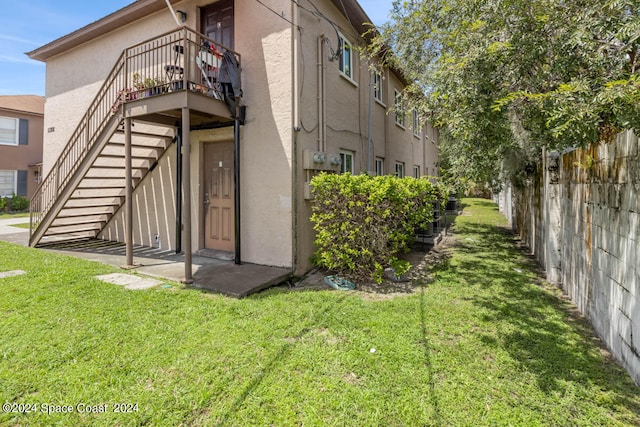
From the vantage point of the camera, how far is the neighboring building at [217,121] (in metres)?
6.20

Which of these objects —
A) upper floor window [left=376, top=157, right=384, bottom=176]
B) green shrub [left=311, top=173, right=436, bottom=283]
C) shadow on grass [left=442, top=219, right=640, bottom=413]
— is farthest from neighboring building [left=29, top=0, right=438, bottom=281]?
shadow on grass [left=442, top=219, right=640, bottom=413]

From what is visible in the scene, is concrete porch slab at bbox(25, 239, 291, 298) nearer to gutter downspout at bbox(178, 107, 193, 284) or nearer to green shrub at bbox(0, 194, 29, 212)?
gutter downspout at bbox(178, 107, 193, 284)

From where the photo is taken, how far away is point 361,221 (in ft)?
18.8

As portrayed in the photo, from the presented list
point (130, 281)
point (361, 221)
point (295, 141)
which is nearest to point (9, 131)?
point (130, 281)

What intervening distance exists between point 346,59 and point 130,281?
744 cm

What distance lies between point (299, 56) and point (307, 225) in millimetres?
3335

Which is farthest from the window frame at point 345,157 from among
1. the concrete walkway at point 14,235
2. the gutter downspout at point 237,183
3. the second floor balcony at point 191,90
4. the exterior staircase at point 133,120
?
the concrete walkway at point 14,235

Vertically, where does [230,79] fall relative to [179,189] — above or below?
above

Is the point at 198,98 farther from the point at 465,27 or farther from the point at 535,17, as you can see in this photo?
the point at 535,17

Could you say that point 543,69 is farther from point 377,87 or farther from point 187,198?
point 377,87

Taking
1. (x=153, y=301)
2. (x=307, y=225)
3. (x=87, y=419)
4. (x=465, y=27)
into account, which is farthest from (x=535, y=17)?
(x=153, y=301)

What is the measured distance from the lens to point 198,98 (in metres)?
5.66

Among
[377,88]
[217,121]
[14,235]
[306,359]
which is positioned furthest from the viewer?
[377,88]

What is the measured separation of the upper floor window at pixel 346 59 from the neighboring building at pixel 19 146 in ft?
64.8
